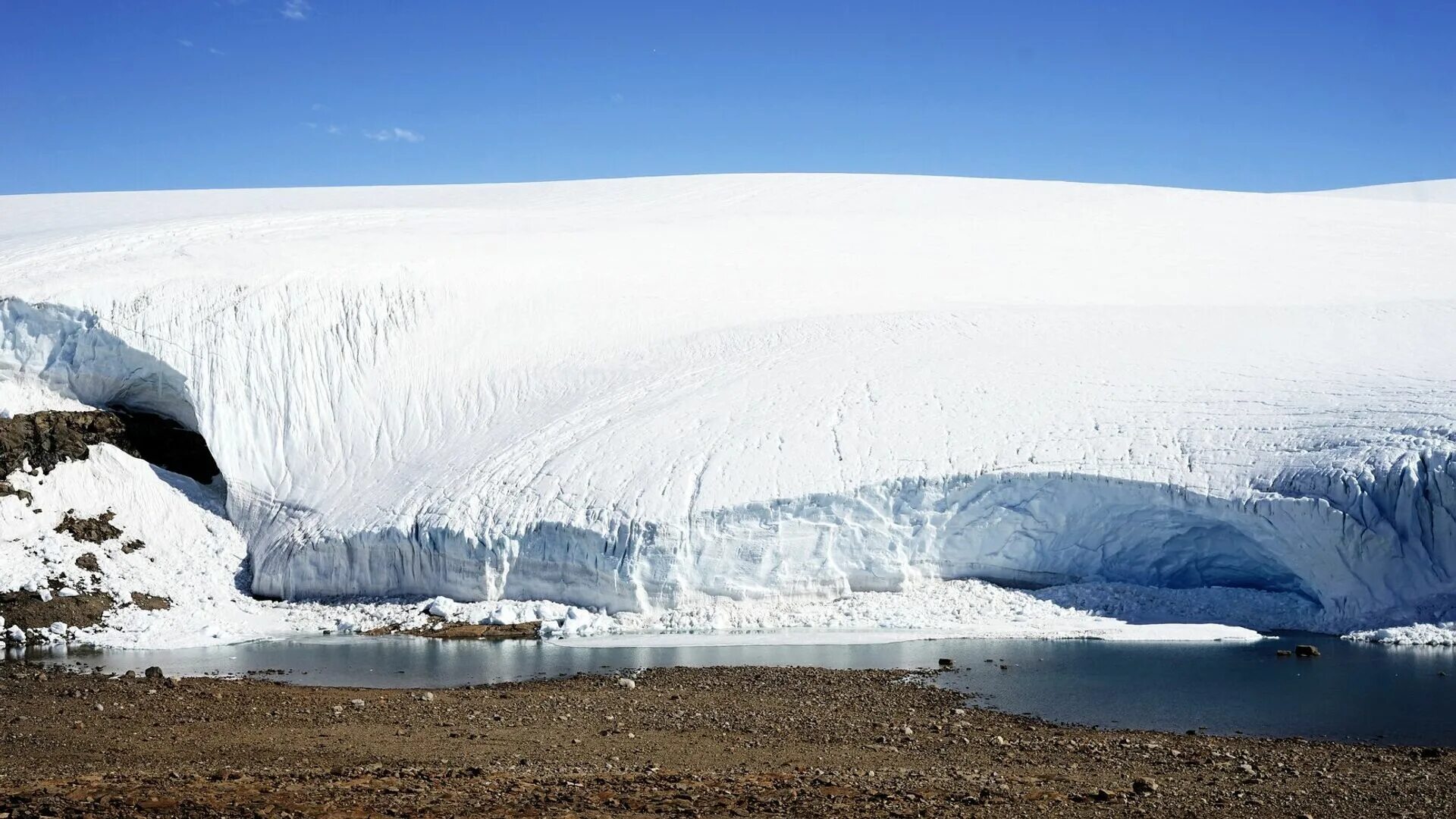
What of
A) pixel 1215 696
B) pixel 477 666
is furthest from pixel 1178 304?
pixel 477 666

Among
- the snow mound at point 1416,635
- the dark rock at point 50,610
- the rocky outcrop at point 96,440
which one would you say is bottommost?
the snow mound at point 1416,635

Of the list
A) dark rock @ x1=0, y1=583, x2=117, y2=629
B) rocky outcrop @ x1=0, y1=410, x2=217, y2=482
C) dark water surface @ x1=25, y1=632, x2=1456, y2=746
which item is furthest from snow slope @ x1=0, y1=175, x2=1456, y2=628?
dark rock @ x1=0, y1=583, x2=117, y2=629

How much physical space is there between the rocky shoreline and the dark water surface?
0.88 meters

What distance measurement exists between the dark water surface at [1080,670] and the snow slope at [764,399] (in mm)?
1981

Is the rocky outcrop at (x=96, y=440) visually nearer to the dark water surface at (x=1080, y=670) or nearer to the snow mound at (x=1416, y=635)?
the dark water surface at (x=1080, y=670)

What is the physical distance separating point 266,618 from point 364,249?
10192mm

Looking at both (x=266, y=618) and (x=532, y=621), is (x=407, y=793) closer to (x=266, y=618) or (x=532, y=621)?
(x=532, y=621)

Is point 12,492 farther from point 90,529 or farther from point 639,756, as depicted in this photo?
point 639,756

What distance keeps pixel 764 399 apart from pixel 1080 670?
8.94 metres

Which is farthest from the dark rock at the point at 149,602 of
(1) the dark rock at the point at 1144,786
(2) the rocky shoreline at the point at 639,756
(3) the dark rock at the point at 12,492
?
(1) the dark rock at the point at 1144,786

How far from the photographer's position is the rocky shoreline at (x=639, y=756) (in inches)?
342

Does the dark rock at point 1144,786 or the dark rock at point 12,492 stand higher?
the dark rock at point 12,492

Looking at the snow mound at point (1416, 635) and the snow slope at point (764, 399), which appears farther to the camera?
the snow slope at point (764, 399)

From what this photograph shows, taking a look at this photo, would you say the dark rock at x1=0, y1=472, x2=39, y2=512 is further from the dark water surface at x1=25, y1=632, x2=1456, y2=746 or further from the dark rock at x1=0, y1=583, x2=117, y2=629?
the dark water surface at x1=25, y1=632, x2=1456, y2=746
